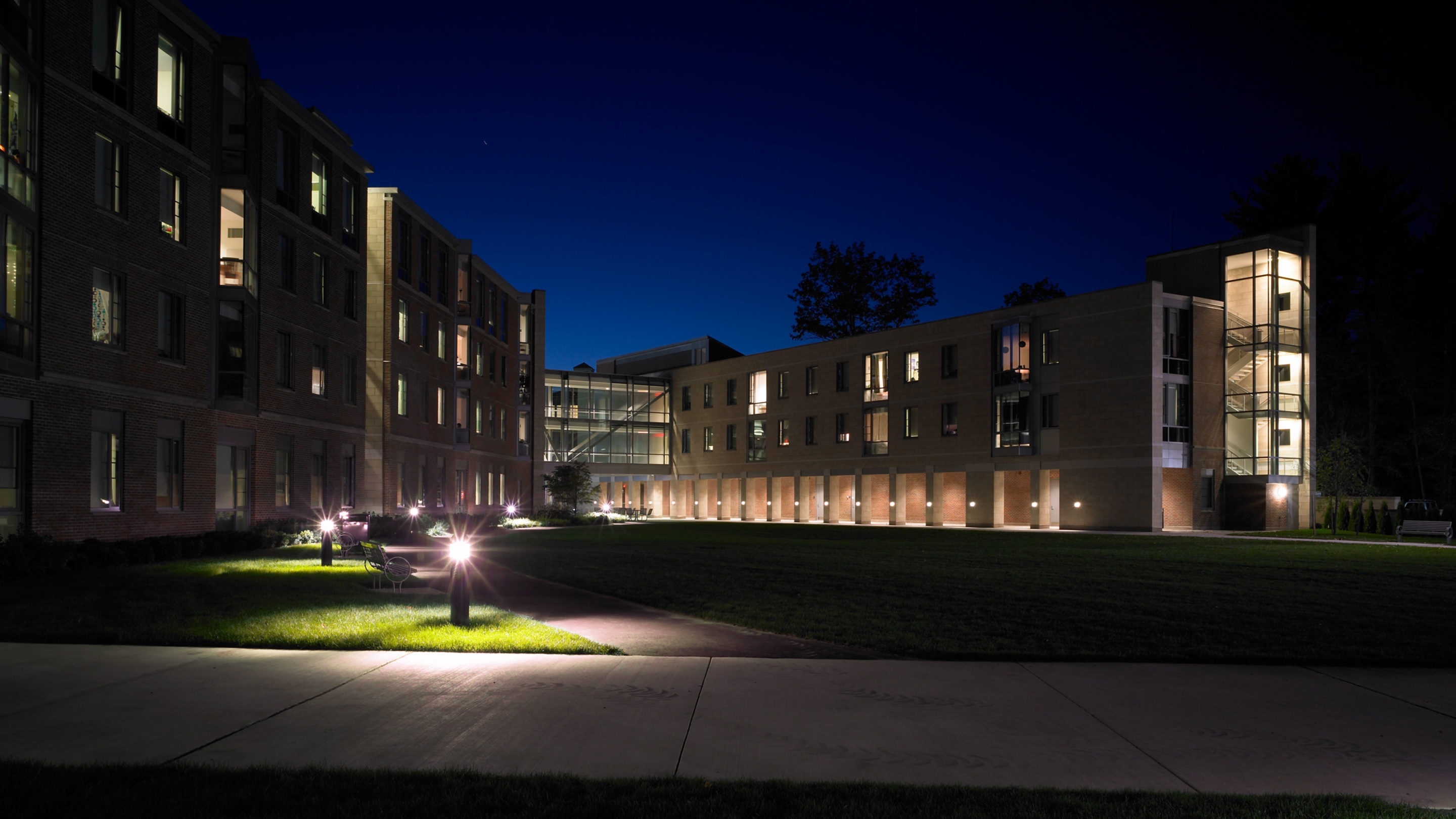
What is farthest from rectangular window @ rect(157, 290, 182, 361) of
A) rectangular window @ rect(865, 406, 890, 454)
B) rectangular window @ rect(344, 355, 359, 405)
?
rectangular window @ rect(865, 406, 890, 454)

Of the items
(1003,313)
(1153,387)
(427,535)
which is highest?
(1003,313)

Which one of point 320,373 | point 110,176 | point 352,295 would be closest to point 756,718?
point 110,176

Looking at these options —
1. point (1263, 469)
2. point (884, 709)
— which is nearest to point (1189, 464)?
point (1263, 469)

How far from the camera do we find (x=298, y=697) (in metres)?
8.30

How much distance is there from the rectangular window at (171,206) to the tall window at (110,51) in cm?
239

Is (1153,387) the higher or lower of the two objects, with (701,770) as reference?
higher

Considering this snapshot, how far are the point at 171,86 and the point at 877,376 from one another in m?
44.8

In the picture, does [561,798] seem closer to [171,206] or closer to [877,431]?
[171,206]

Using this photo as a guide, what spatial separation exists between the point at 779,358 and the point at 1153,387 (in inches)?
1125

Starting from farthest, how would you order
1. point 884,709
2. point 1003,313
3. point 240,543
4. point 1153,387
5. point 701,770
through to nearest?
point 1003,313, point 1153,387, point 240,543, point 884,709, point 701,770

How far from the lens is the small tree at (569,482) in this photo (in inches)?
2228

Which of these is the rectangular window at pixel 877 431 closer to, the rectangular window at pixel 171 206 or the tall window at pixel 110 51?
the rectangular window at pixel 171 206

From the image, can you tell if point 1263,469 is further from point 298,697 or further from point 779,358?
point 298,697

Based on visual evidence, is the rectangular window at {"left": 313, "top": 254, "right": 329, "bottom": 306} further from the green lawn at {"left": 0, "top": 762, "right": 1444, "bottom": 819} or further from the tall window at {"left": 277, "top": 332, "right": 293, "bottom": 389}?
the green lawn at {"left": 0, "top": 762, "right": 1444, "bottom": 819}
